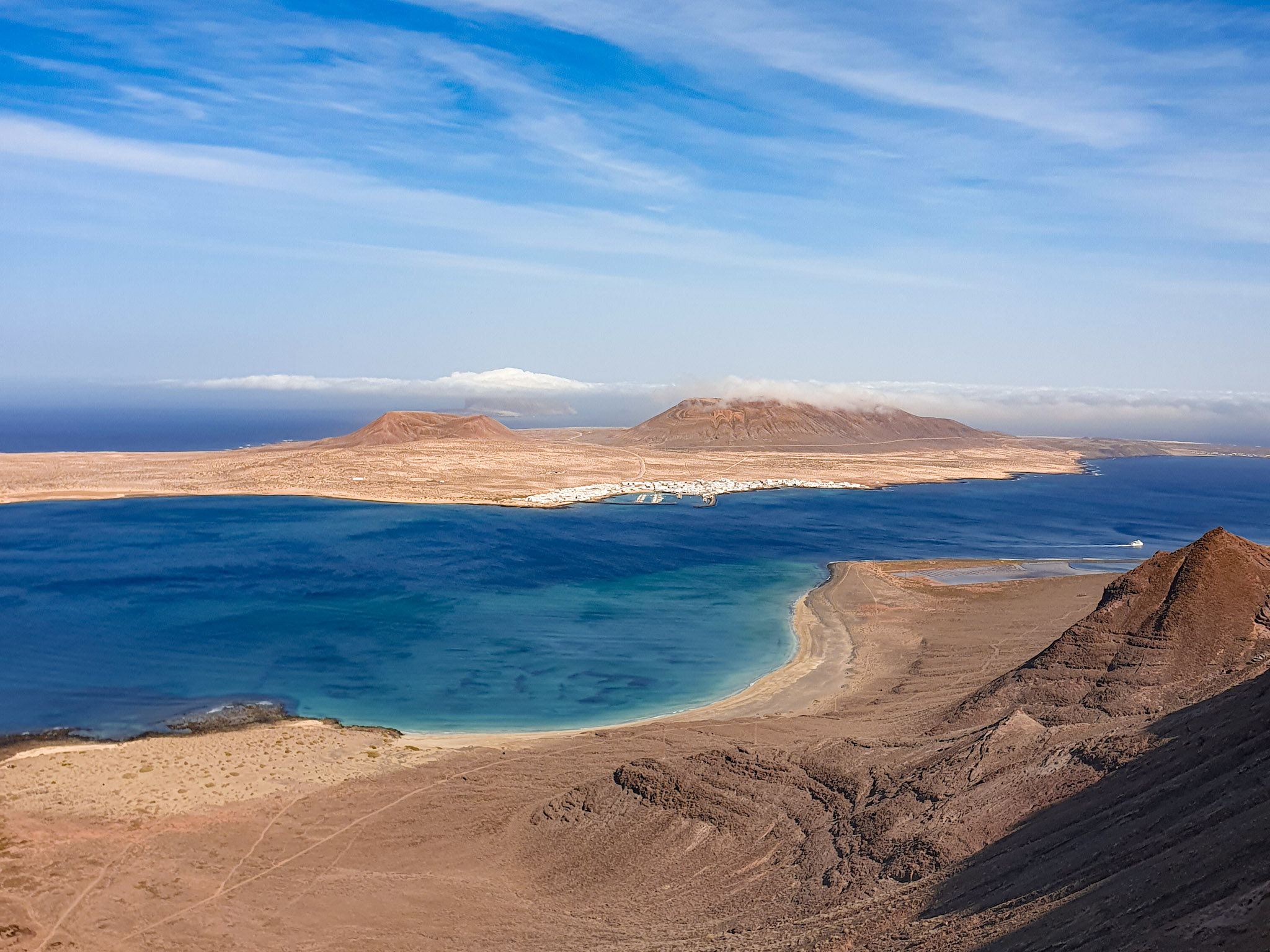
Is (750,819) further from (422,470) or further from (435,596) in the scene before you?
(422,470)

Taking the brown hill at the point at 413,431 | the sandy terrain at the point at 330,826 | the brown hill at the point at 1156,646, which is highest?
the brown hill at the point at 413,431

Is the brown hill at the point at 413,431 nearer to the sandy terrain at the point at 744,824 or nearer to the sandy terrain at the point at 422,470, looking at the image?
the sandy terrain at the point at 422,470

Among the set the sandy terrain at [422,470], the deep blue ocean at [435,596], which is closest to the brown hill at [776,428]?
the sandy terrain at [422,470]

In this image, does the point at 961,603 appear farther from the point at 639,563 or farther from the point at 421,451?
the point at 421,451

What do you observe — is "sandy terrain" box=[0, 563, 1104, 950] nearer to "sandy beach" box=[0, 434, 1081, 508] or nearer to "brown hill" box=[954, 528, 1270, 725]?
"brown hill" box=[954, 528, 1270, 725]

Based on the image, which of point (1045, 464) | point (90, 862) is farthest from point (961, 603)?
point (1045, 464)

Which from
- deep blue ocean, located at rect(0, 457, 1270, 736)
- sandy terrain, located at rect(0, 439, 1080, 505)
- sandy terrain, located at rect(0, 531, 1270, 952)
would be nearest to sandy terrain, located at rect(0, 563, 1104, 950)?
sandy terrain, located at rect(0, 531, 1270, 952)
